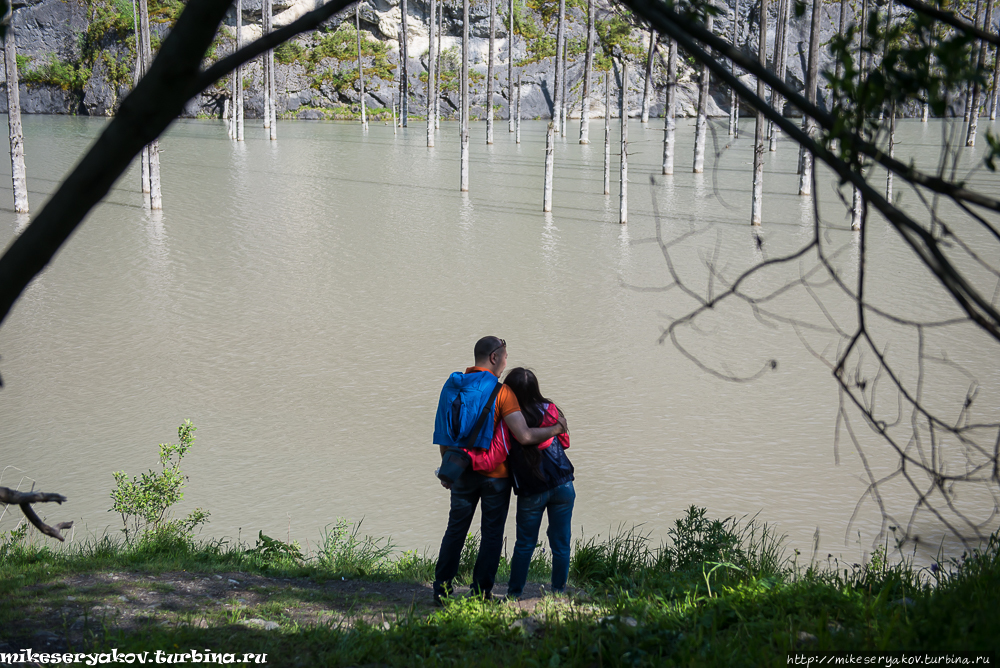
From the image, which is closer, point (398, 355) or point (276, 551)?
point (276, 551)

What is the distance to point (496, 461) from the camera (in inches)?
167

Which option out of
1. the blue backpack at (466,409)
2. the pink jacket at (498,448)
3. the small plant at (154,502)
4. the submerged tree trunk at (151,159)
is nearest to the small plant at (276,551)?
the small plant at (154,502)

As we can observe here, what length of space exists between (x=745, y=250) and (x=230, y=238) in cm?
1077

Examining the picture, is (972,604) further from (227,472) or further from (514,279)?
(514,279)

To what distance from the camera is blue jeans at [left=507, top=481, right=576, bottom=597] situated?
4395mm

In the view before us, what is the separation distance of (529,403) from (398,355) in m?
6.33

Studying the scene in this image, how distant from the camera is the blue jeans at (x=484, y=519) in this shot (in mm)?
4308

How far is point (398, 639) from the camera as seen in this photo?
12.1ft

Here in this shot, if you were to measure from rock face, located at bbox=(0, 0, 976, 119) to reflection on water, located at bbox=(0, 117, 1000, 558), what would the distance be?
102 feet

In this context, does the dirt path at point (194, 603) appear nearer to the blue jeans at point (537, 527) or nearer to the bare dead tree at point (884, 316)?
the blue jeans at point (537, 527)

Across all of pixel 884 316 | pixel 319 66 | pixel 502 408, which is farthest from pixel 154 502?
pixel 319 66

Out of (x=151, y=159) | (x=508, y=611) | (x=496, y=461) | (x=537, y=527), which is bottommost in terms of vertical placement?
(x=508, y=611)

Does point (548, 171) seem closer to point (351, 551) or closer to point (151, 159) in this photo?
point (151, 159)

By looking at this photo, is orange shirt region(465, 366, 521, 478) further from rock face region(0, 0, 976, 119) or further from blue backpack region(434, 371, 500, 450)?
rock face region(0, 0, 976, 119)
